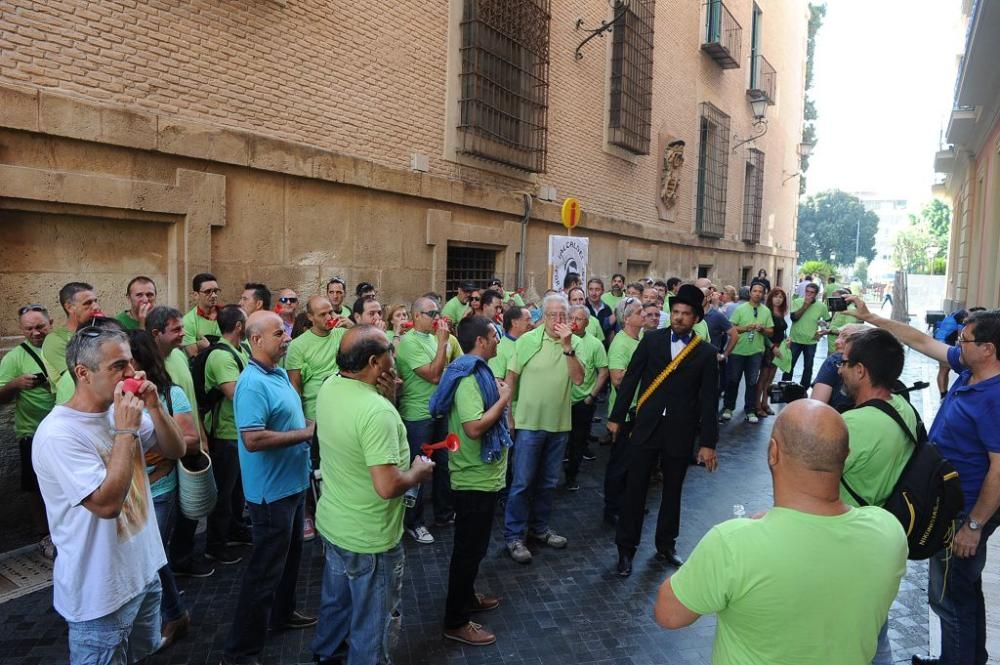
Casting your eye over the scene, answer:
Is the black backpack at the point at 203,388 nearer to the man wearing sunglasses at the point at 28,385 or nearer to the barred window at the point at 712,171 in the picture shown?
the man wearing sunglasses at the point at 28,385

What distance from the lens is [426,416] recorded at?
5.52 meters

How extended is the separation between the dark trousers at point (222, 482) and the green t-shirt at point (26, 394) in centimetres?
137

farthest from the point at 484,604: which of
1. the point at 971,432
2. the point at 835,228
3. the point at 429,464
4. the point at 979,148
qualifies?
the point at 835,228

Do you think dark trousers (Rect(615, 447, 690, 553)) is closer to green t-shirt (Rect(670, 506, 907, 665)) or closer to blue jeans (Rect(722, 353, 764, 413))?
green t-shirt (Rect(670, 506, 907, 665))

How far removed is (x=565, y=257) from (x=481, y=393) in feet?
26.4

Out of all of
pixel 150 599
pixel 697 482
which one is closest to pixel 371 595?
pixel 150 599

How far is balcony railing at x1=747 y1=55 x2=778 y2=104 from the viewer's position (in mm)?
23703

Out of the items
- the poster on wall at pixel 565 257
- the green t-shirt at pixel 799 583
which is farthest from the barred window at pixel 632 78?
the green t-shirt at pixel 799 583

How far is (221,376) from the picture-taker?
176 inches

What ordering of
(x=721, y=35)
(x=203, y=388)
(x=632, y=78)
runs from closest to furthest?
(x=203, y=388), (x=632, y=78), (x=721, y=35)

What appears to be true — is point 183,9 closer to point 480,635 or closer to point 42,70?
point 42,70

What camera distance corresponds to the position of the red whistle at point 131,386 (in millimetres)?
2430

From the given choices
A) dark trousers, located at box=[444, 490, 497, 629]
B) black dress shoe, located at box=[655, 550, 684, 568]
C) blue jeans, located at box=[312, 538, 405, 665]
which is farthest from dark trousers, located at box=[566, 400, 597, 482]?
blue jeans, located at box=[312, 538, 405, 665]

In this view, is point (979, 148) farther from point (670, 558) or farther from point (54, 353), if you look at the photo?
point (54, 353)
